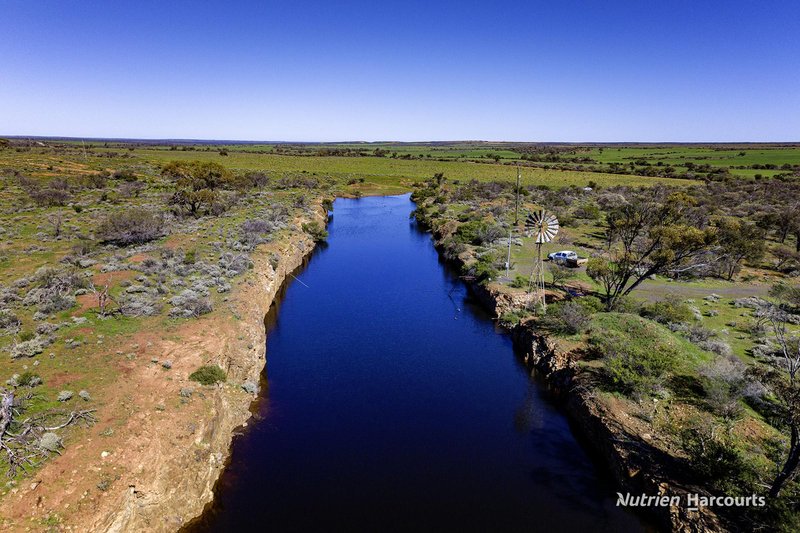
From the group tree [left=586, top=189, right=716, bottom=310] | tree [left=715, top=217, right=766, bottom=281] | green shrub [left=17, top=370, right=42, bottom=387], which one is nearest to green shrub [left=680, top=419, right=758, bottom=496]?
tree [left=586, top=189, right=716, bottom=310]

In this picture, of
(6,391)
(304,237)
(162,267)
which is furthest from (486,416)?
(304,237)

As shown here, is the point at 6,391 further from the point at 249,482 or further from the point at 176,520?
the point at 249,482

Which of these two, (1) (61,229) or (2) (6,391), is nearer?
(2) (6,391)

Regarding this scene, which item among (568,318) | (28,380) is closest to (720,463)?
(568,318)

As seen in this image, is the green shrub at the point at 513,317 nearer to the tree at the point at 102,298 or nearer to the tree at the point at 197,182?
the tree at the point at 102,298

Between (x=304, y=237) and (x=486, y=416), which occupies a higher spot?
(x=304, y=237)

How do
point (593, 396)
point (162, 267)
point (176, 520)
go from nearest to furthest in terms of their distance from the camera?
point (176, 520)
point (593, 396)
point (162, 267)

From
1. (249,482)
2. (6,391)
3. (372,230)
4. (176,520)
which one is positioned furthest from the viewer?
(372,230)

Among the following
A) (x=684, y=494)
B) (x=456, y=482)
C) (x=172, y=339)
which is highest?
(x=172, y=339)
